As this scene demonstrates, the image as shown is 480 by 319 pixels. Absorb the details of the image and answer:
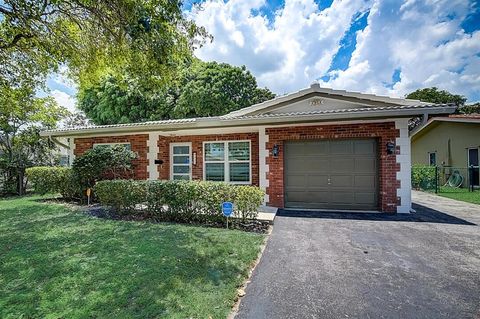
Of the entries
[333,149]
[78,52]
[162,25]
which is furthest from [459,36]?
[78,52]

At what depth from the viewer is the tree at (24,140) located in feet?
42.7

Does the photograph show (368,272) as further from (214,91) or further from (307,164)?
(214,91)

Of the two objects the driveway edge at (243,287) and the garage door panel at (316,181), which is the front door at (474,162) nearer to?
the garage door panel at (316,181)

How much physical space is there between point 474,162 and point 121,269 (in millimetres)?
19274

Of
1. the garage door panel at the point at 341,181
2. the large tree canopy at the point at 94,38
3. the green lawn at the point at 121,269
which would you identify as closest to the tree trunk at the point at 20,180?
the large tree canopy at the point at 94,38

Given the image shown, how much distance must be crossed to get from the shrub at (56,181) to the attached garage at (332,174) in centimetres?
825

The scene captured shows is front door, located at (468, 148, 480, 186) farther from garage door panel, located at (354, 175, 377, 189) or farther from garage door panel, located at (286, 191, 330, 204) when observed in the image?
garage door panel, located at (286, 191, 330, 204)

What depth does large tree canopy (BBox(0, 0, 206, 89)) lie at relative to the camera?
5.35 metres

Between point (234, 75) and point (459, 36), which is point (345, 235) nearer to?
point (459, 36)

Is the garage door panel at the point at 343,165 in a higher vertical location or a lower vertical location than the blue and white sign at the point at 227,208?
higher

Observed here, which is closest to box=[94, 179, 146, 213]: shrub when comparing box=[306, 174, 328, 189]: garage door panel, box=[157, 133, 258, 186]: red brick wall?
box=[157, 133, 258, 186]: red brick wall

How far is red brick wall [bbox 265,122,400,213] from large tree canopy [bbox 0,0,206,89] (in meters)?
4.10

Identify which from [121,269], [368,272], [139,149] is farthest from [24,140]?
[368,272]

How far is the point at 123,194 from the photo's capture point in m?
7.02
